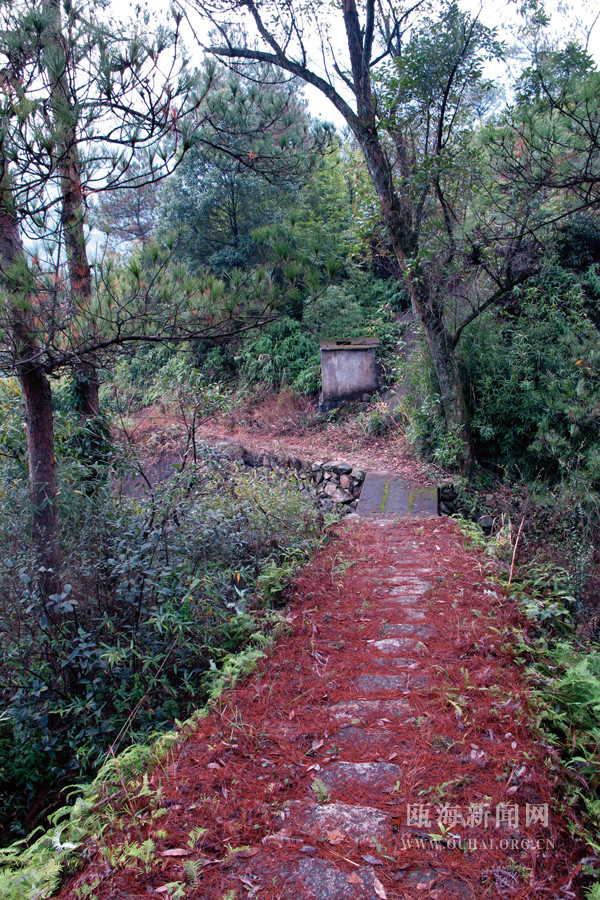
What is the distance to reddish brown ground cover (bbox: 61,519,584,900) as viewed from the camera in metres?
1.63

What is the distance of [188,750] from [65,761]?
1.11 m

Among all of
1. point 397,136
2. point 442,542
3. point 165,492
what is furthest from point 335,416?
point 165,492

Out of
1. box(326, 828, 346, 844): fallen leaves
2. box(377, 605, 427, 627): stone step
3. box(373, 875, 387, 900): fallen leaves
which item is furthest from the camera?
box(377, 605, 427, 627): stone step

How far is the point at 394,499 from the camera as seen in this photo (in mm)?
6836

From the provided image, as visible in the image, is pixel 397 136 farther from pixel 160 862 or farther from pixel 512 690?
pixel 160 862

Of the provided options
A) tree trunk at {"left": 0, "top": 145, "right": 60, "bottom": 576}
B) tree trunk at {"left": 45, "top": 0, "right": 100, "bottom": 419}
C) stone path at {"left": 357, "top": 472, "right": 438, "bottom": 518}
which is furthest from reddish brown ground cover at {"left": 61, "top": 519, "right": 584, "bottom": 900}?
stone path at {"left": 357, "top": 472, "right": 438, "bottom": 518}

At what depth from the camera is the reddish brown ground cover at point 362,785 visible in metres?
1.63

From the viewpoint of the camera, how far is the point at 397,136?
278 inches

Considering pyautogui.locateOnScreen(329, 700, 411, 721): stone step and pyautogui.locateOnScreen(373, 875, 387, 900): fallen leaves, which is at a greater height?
pyautogui.locateOnScreen(373, 875, 387, 900): fallen leaves

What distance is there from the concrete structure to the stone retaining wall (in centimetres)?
198

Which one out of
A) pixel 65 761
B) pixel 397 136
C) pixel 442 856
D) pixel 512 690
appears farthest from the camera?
pixel 397 136

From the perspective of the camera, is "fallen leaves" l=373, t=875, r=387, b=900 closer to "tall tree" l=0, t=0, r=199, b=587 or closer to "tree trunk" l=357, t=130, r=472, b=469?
"tall tree" l=0, t=0, r=199, b=587

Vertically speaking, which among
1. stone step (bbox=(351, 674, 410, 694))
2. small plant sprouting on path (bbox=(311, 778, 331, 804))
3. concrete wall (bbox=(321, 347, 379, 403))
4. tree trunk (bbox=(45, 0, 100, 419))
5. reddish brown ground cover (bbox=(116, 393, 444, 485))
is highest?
tree trunk (bbox=(45, 0, 100, 419))

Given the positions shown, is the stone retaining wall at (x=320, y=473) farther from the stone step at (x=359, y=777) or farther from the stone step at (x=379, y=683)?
the stone step at (x=359, y=777)
